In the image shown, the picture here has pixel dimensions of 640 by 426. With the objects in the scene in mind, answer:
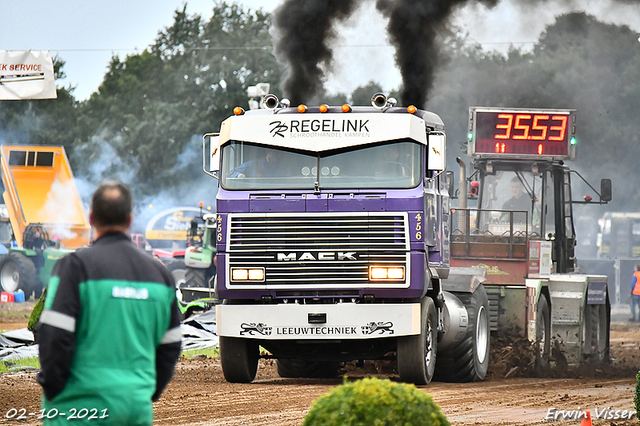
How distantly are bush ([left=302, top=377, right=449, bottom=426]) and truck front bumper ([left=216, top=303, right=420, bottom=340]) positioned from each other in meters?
6.89

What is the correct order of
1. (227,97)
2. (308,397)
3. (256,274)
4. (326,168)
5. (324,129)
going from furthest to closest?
(227,97) → (324,129) → (326,168) → (256,274) → (308,397)

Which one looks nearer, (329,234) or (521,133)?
(329,234)

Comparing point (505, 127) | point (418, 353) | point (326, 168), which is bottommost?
point (418, 353)

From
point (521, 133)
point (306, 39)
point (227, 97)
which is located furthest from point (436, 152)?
point (227, 97)

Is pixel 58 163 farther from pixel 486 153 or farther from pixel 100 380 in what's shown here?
pixel 100 380

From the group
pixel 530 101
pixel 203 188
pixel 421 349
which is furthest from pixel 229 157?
pixel 203 188

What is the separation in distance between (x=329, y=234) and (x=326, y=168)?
2.74 feet

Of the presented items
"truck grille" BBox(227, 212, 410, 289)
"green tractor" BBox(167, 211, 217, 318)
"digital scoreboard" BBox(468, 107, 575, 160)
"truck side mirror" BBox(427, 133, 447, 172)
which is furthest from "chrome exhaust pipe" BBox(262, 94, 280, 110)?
"green tractor" BBox(167, 211, 217, 318)

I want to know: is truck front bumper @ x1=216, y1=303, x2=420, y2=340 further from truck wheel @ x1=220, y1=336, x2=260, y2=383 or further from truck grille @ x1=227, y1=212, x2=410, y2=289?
truck wheel @ x1=220, y1=336, x2=260, y2=383

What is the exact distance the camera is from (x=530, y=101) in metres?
45.2

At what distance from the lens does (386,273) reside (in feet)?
38.7

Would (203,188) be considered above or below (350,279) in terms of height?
above

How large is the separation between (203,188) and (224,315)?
39970 millimetres

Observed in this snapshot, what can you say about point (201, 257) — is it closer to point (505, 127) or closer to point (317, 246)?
point (505, 127)
